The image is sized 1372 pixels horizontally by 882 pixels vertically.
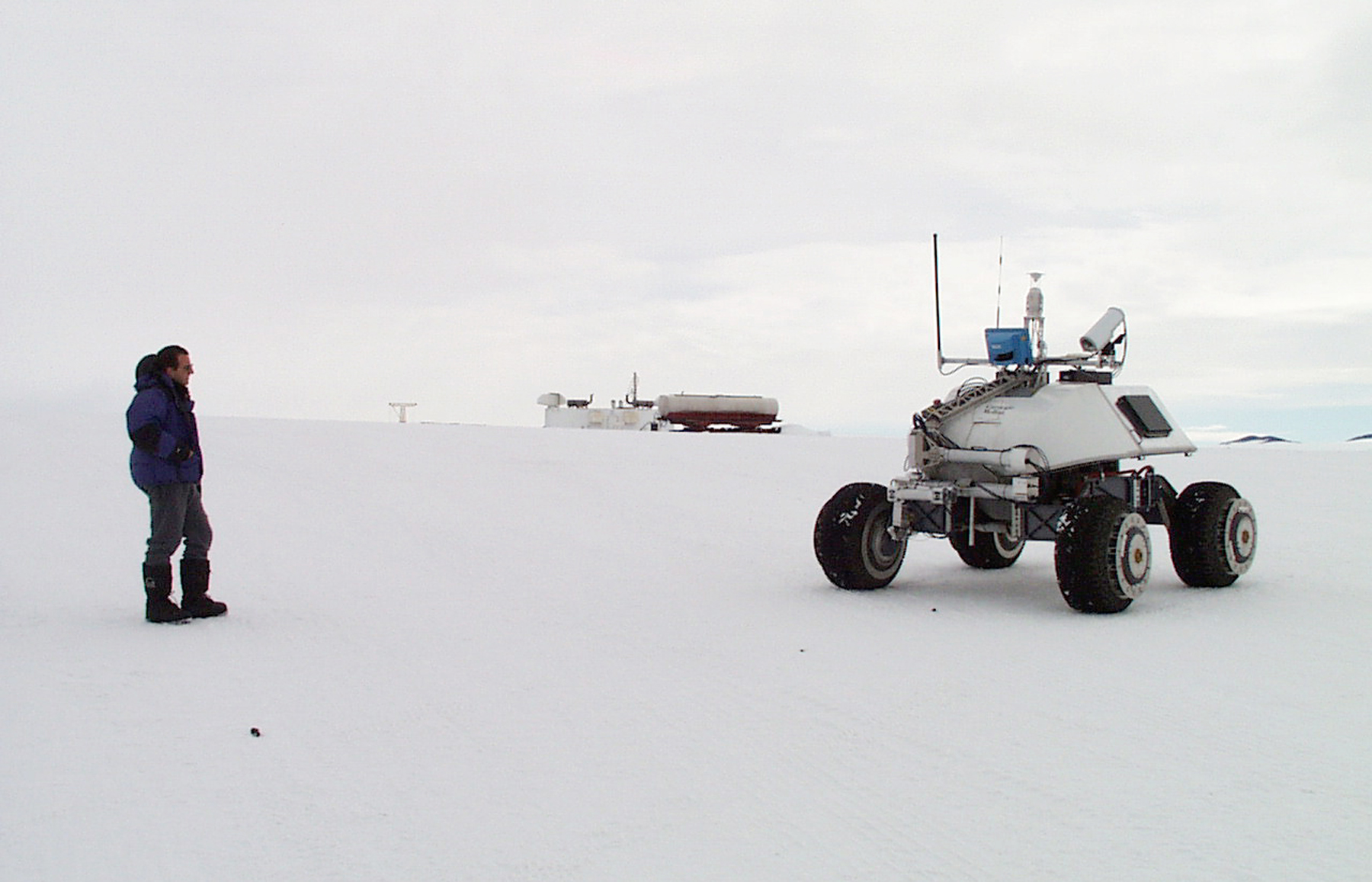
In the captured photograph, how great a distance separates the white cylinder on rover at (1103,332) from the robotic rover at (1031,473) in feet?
0.03

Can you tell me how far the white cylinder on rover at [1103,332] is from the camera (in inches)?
379

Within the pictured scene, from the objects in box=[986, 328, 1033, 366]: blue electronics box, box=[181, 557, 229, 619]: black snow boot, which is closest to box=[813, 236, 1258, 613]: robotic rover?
box=[986, 328, 1033, 366]: blue electronics box

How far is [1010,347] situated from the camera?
963cm

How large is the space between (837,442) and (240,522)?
38.6ft

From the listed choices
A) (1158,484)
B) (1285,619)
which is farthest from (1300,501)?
(1285,619)

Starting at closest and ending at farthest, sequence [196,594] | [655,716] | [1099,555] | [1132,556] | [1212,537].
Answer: [655,716] → [196,594] → [1099,555] → [1132,556] → [1212,537]

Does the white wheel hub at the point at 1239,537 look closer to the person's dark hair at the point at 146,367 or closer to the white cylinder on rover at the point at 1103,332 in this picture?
the white cylinder on rover at the point at 1103,332

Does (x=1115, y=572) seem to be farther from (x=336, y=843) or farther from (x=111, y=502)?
(x=111, y=502)

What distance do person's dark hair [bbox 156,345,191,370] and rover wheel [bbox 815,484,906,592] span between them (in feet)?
15.9

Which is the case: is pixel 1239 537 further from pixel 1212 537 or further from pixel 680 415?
pixel 680 415

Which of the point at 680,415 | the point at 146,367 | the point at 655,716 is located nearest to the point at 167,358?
the point at 146,367

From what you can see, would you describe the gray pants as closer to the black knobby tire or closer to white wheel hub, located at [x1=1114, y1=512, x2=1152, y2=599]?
the black knobby tire

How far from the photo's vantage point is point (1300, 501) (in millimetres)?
14156

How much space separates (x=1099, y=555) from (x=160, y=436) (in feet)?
20.6
